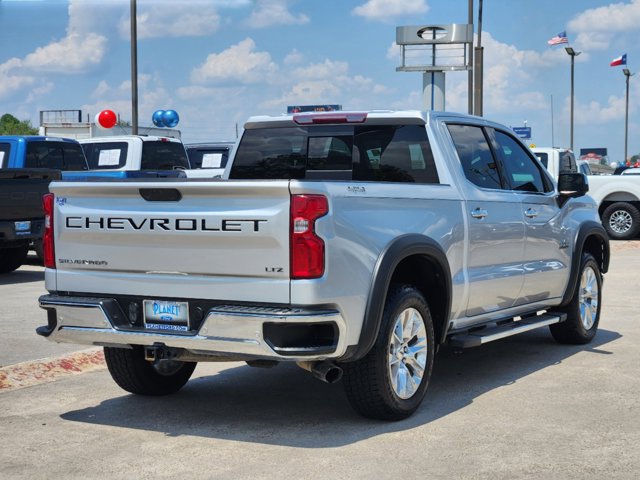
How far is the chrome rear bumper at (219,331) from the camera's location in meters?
5.39

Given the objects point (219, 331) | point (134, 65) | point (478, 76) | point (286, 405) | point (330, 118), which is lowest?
point (286, 405)

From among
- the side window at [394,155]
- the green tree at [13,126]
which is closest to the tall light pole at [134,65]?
the side window at [394,155]

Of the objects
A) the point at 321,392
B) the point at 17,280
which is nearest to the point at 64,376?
the point at 321,392

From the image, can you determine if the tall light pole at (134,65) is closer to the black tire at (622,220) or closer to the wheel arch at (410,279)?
the black tire at (622,220)

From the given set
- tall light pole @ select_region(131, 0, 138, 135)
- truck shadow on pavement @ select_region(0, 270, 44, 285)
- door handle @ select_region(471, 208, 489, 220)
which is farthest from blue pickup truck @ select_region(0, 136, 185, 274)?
tall light pole @ select_region(131, 0, 138, 135)

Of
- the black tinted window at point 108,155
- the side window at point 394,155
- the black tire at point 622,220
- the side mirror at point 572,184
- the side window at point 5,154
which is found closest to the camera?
the side window at point 394,155

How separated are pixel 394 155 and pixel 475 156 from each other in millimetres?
713

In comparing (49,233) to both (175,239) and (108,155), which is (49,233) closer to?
(175,239)

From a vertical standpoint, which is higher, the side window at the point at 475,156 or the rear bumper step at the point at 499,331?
the side window at the point at 475,156

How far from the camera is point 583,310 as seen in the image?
8.95 m

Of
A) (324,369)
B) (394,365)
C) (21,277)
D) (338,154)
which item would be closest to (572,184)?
(338,154)

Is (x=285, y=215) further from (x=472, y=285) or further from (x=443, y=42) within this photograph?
(x=443, y=42)

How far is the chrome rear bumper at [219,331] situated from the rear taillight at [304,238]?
22 cm

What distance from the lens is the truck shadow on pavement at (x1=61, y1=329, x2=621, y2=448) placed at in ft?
19.5
